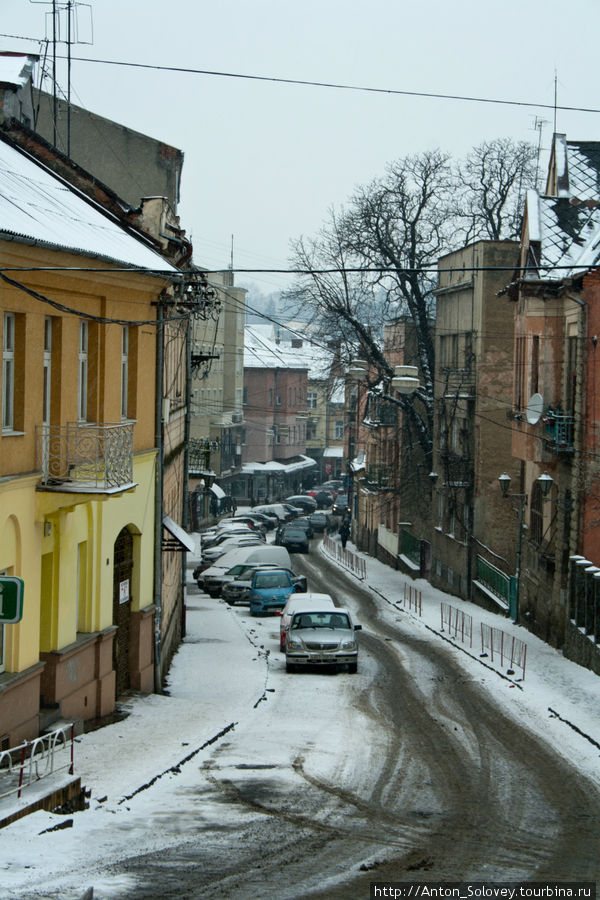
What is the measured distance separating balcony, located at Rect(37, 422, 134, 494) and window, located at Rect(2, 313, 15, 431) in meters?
0.63

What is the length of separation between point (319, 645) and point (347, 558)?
109ft

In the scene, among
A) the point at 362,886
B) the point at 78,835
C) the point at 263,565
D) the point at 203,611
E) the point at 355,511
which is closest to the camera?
the point at 362,886

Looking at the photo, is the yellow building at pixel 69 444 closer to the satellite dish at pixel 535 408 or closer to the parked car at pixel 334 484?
the satellite dish at pixel 535 408

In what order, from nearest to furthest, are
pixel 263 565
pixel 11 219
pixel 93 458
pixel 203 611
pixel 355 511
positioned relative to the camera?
pixel 11 219 < pixel 93 458 < pixel 203 611 < pixel 263 565 < pixel 355 511

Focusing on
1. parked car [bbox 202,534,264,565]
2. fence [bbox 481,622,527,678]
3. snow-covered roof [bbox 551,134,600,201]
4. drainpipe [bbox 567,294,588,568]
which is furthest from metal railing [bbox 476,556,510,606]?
parked car [bbox 202,534,264,565]

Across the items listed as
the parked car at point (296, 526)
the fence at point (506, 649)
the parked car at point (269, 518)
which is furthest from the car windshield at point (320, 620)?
the parked car at point (269, 518)

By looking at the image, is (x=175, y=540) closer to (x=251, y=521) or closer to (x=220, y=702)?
(x=220, y=702)

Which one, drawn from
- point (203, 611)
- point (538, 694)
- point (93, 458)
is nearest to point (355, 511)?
point (203, 611)

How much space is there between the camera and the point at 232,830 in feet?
38.8

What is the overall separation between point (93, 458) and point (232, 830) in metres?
5.59

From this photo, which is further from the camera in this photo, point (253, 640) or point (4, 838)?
point (253, 640)

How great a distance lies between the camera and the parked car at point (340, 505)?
3246 inches

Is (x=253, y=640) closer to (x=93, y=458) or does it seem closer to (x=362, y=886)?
(x=93, y=458)

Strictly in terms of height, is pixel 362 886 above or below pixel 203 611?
above
